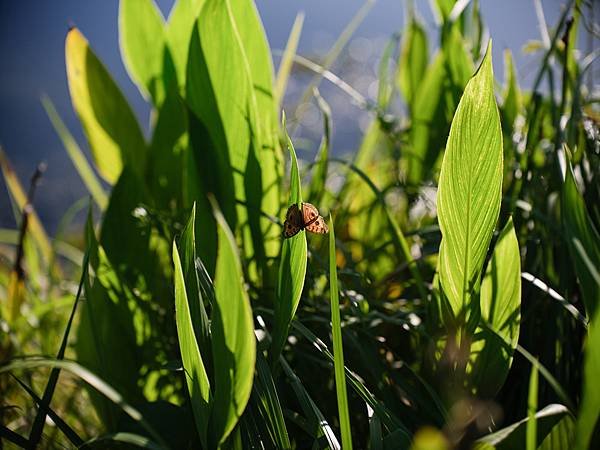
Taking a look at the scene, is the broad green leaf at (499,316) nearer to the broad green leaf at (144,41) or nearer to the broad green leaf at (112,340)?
the broad green leaf at (112,340)

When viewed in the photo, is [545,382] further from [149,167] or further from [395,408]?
[149,167]

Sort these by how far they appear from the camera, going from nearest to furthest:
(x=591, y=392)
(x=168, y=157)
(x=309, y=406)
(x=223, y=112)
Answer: (x=591, y=392)
(x=309, y=406)
(x=223, y=112)
(x=168, y=157)

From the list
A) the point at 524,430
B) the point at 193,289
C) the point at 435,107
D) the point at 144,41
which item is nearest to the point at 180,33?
the point at 144,41

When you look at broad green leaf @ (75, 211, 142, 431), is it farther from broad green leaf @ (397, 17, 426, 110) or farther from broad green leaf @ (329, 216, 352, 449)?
broad green leaf @ (397, 17, 426, 110)

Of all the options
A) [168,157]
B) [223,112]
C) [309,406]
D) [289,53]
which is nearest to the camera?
[309,406]

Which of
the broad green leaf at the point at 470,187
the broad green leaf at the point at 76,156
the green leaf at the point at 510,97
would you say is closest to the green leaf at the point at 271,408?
the broad green leaf at the point at 470,187

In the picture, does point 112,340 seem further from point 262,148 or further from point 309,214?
point 309,214
